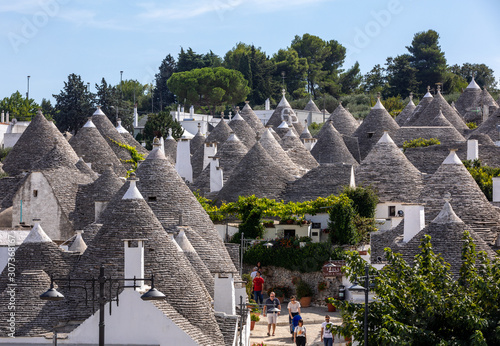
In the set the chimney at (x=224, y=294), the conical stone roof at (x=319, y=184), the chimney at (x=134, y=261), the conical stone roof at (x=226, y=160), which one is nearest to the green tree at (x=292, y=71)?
the conical stone roof at (x=226, y=160)

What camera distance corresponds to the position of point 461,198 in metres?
37.3

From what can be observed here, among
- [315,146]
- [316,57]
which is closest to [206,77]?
[316,57]

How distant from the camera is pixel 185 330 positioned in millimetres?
24422

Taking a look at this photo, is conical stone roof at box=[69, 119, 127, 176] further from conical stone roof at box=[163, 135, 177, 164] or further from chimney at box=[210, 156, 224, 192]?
conical stone roof at box=[163, 135, 177, 164]

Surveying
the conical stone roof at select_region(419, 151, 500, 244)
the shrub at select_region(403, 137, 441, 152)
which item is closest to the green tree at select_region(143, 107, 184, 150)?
the shrub at select_region(403, 137, 441, 152)

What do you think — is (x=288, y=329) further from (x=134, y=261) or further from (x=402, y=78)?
(x=402, y=78)

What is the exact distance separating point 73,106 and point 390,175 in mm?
35191

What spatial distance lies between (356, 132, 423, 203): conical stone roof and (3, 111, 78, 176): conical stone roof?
1306 cm

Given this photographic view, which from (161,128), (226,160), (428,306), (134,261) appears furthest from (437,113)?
(428,306)

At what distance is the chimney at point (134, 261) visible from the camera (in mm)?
24766

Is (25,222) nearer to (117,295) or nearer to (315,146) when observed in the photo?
(117,295)

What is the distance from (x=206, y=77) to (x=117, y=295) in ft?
272

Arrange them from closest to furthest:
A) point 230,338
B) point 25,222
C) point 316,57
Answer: point 230,338 < point 25,222 < point 316,57

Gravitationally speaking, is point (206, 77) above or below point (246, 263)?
above
